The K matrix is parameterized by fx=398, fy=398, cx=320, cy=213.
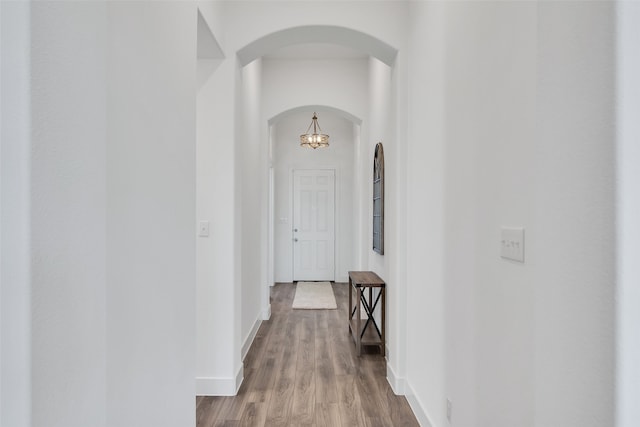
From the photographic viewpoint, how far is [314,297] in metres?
5.89

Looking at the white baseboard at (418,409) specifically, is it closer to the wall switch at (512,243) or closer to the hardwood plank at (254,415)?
the hardwood plank at (254,415)

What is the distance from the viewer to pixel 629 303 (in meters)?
0.63

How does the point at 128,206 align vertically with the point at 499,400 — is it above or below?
above

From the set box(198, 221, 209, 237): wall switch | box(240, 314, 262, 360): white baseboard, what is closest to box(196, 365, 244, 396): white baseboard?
box(240, 314, 262, 360): white baseboard

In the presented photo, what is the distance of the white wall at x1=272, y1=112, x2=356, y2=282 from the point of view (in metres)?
7.06

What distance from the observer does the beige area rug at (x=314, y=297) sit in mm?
5332

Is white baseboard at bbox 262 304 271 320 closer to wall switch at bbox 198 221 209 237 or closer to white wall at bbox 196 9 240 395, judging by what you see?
white wall at bbox 196 9 240 395

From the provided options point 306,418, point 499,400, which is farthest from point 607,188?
point 306,418

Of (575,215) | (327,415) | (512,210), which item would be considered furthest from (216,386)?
(575,215)

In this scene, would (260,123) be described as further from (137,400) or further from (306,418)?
(137,400)

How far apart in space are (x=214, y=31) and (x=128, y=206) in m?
1.60

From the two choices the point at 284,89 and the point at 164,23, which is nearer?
the point at 164,23

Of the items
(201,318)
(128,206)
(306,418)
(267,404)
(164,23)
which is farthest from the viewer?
(201,318)

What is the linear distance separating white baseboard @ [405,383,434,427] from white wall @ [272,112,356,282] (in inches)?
177
